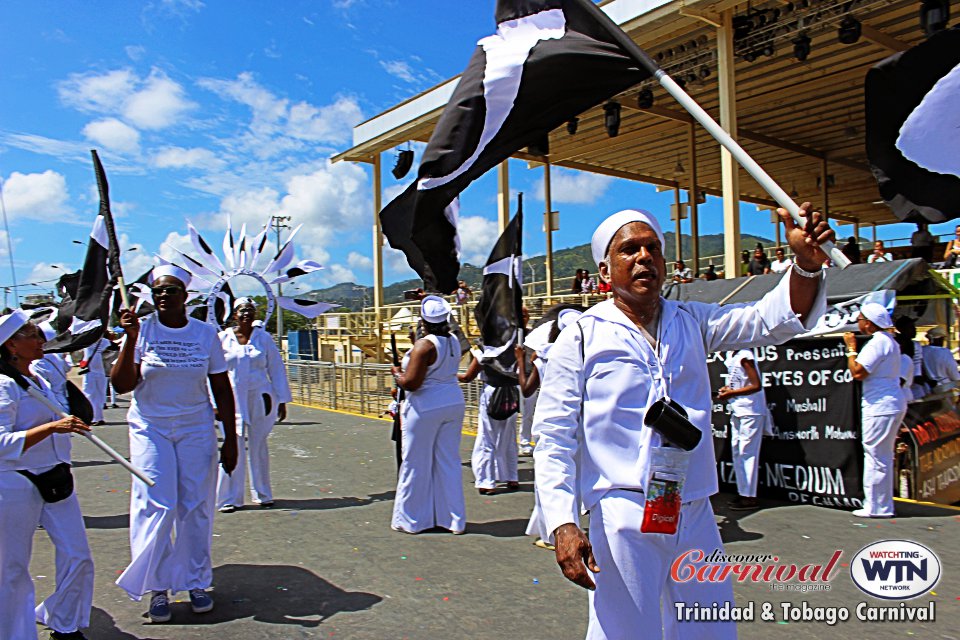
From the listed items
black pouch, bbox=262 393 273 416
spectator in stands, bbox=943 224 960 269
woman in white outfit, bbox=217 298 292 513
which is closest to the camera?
woman in white outfit, bbox=217 298 292 513

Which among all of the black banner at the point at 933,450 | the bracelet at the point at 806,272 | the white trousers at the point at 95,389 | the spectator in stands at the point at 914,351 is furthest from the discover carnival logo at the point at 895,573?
the white trousers at the point at 95,389

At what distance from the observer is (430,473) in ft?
23.9

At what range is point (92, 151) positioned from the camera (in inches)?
203

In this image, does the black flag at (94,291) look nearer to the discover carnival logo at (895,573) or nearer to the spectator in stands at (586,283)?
the discover carnival logo at (895,573)

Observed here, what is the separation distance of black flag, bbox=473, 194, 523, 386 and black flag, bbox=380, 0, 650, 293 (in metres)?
4.92

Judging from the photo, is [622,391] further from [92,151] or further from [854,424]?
[854,424]

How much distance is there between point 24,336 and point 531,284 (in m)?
23.2

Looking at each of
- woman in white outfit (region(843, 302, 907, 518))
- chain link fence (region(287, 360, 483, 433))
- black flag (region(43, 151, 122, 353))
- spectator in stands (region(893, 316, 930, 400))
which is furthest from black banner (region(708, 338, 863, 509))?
chain link fence (region(287, 360, 483, 433))

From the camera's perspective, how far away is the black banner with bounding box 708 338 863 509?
7785 mm

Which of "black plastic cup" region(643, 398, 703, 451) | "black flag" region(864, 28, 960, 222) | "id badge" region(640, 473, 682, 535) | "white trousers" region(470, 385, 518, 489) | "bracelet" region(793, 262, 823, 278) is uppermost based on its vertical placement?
"black flag" region(864, 28, 960, 222)

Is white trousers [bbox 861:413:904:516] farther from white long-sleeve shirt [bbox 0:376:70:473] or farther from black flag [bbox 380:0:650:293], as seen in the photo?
white long-sleeve shirt [bbox 0:376:70:473]

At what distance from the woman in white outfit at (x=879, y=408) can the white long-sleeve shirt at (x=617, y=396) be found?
5.21 meters

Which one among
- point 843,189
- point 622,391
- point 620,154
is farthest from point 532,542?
point 843,189

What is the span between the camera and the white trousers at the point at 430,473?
712cm
